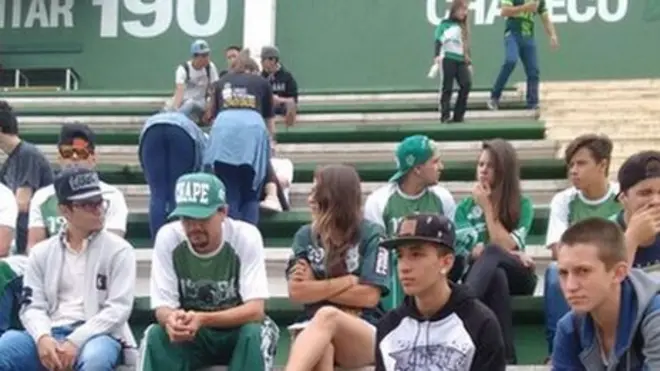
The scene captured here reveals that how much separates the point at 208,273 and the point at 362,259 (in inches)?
23.3

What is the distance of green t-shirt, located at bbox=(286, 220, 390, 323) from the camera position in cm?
465

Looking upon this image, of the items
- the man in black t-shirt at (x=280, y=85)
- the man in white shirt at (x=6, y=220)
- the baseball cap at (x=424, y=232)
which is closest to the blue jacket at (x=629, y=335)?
the baseball cap at (x=424, y=232)

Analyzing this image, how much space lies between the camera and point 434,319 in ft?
12.9

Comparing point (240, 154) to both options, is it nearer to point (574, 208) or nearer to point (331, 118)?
point (574, 208)

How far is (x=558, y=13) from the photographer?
41.3ft

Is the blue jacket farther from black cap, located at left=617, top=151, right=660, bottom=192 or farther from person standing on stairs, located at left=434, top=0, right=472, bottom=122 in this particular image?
person standing on stairs, located at left=434, top=0, right=472, bottom=122

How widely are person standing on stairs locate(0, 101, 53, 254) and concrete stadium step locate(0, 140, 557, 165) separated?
2546 mm

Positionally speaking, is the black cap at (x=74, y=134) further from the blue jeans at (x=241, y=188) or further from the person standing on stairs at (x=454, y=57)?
the person standing on stairs at (x=454, y=57)

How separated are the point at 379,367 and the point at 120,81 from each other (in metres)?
10.3

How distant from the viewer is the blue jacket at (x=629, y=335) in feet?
11.0

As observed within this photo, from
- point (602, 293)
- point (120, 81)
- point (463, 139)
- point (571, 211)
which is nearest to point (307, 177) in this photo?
point (463, 139)

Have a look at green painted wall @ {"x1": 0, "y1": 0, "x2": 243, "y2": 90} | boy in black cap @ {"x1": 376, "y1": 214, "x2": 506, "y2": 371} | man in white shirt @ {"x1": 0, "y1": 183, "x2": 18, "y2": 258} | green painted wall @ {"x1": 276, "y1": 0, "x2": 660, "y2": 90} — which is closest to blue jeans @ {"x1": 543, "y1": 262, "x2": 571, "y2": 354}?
boy in black cap @ {"x1": 376, "y1": 214, "x2": 506, "y2": 371}

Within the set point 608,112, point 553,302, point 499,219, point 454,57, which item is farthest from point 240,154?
point 608,112

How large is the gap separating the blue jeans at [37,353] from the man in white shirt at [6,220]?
684 mm
